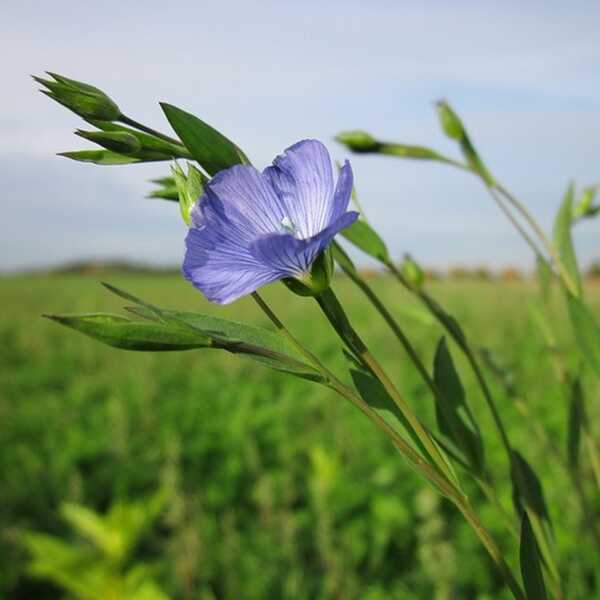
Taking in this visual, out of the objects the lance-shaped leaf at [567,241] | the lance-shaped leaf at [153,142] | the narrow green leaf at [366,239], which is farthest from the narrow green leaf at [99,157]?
the lance-shaped leaf at [567,241]

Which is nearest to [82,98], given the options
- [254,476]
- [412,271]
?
[412,271]

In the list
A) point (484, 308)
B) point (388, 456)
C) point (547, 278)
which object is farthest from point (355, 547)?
point (484, 308)

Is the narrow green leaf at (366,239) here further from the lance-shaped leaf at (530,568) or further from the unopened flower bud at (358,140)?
the lance-shaped leaf at (530,568)

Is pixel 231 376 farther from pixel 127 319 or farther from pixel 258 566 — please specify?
pixel 127 319

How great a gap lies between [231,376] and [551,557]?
1950mm

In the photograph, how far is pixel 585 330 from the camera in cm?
40

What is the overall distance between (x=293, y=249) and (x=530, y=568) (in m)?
0.15

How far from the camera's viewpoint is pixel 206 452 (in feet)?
5.31

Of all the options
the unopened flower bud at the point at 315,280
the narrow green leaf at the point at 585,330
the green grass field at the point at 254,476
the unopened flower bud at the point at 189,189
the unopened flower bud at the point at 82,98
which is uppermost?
the unopened flower bud at the point at 82,98

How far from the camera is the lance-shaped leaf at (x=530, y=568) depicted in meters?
0.29

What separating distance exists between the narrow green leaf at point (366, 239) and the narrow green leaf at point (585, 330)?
105 millimetres

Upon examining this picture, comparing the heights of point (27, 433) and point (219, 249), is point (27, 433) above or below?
below

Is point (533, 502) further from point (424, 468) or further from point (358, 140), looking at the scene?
point (358, 140)

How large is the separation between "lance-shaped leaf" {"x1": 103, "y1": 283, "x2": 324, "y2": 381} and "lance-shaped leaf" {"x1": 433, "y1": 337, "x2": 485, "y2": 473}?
0.10 meters
